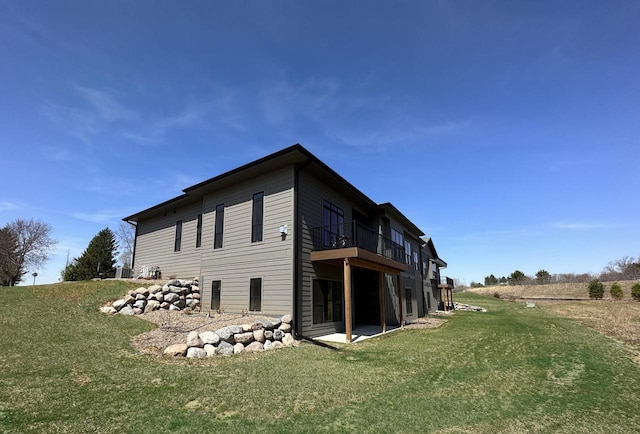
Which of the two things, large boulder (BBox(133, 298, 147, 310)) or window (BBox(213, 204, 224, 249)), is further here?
window (BBox(213, 204, 224, 249))

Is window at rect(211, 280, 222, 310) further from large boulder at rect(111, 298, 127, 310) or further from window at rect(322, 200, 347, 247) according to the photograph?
window at rect(322, 200, 347, 247)

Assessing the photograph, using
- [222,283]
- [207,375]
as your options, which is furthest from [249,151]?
[207,375]

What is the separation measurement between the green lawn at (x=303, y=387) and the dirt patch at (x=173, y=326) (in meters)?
0.46

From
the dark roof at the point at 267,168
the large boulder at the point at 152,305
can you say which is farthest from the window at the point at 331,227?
the large boulder at the point at 152,305

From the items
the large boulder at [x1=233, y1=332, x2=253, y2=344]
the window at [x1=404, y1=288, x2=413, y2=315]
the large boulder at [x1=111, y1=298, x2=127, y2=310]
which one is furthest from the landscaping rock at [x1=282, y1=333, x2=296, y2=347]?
the window at [x1=404, y1=288, x2=413, y2=315]

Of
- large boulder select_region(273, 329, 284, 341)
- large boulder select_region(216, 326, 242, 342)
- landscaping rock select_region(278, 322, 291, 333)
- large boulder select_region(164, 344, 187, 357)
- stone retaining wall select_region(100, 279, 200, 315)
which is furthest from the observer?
stone retaining wall select_region(100, 279, 200, 315)

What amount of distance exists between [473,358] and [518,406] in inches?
147

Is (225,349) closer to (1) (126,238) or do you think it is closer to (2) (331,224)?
(2) (331,224)

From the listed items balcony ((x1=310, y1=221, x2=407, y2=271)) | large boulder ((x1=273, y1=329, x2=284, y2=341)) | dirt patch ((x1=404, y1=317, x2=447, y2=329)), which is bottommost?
dirt patch ((x1=404, y1=317, x2=447, y2=329))

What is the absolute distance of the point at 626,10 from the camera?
900 centimetres

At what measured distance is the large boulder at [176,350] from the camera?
7.59m

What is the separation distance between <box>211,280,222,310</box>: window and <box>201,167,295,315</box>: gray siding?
0.20m

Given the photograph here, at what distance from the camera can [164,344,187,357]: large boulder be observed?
7.59 m

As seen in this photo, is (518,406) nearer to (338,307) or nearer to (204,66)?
(338,307)
